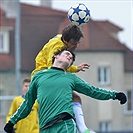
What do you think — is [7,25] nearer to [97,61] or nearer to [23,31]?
[23,31]

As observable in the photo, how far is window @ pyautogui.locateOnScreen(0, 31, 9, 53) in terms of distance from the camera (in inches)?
1265

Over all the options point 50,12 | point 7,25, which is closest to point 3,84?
point 7,25

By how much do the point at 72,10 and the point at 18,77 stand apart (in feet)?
46.3

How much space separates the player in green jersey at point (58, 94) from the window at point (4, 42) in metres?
23.7

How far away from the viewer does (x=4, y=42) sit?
109 ft

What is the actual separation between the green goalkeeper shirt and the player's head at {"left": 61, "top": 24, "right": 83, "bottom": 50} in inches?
27.1

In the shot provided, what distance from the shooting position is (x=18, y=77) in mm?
22859

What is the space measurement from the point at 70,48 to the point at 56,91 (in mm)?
904

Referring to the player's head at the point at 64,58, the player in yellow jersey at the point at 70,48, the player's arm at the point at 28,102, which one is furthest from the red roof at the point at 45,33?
the player's head at the point at 64,58

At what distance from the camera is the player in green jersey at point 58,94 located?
748cm

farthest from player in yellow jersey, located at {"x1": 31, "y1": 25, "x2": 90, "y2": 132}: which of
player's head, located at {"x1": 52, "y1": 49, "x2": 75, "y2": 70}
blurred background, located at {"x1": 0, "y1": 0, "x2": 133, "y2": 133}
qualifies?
blurred background, located at {"x1": 0, "y1": 0, "x2": 133, "y2": 133}

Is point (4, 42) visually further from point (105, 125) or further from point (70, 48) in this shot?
point (70, 48)

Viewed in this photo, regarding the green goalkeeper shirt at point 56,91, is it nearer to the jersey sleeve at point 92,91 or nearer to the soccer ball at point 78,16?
the jersey sleeve at point 92,91

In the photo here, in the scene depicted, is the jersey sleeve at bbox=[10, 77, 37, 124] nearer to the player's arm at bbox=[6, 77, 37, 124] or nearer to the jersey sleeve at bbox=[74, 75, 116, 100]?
the player's arm at bbox=[6, 77, 37, 124]
